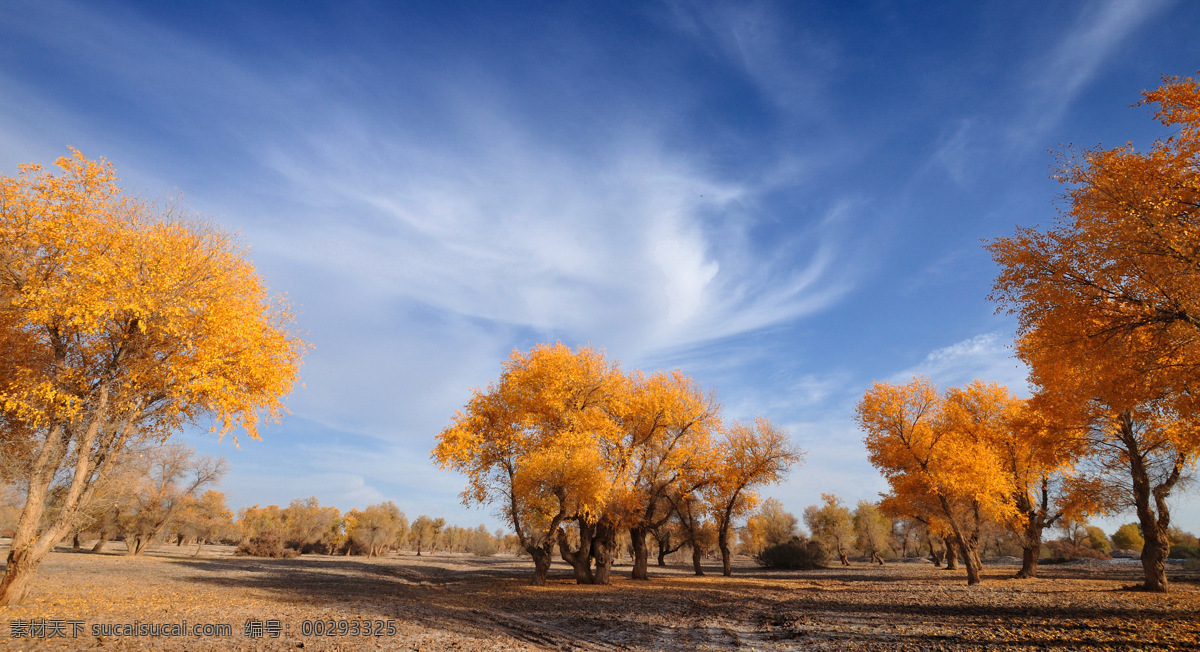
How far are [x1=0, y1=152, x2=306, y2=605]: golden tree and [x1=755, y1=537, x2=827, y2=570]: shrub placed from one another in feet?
176

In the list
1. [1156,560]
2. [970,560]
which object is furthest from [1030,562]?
[1156,560]

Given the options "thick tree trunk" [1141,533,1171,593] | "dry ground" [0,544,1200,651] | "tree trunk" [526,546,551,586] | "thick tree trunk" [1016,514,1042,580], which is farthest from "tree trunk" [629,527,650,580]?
"thick tree trunk" [1016,514,1042,580]

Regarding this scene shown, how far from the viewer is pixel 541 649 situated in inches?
408

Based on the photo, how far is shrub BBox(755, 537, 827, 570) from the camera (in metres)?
52.9

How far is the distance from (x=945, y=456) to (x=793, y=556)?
3122cm

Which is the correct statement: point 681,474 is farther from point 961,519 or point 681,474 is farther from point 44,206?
point 44,206

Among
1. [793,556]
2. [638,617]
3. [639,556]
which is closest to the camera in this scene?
[638,617]

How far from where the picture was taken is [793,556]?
52.9 meters

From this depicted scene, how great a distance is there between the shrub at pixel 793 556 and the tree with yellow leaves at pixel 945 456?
81.6 ft

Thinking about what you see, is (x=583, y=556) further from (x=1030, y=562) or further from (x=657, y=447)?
(x=1030, y=562)

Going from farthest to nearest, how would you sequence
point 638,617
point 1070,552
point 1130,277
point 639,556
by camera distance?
point 1070,552, point 639,556, point 638,617, point 1130,277

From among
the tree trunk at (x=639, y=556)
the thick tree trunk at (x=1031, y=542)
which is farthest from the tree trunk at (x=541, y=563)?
the thick tree trunk at (x=1031, y=542)

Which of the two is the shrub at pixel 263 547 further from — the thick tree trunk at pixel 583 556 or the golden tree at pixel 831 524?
the golden tree at pixel 831 524

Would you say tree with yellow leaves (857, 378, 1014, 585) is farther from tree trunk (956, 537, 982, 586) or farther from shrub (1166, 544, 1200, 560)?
shrub (1166, 544, 1200, 560)
